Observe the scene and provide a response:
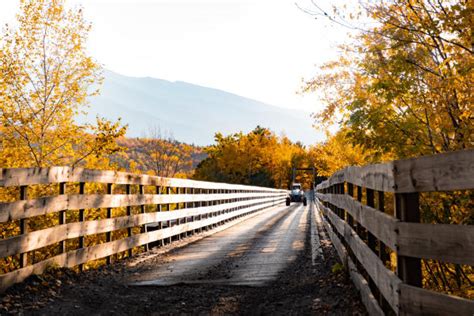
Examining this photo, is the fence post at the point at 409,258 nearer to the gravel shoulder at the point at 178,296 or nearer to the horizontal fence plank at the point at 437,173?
the horizontal fence plank at the point at 437,173

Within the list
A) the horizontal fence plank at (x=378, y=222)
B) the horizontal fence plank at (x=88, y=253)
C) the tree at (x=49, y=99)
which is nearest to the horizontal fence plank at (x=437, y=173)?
the horizontal fence plank at (x=378, y=222)

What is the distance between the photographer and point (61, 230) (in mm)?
6641

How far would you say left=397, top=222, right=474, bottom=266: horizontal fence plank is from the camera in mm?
2688

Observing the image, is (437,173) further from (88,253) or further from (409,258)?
(88,253)

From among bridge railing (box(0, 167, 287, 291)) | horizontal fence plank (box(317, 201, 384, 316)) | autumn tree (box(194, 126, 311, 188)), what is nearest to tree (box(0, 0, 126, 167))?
bridge railing (box(0, 167, 287, 291))

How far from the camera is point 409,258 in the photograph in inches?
132

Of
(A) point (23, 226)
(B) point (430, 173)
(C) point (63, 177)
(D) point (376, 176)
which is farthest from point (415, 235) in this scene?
(C) point (63, 177)

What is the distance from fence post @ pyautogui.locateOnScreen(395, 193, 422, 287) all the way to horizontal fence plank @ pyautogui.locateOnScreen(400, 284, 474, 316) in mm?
Answer: 95

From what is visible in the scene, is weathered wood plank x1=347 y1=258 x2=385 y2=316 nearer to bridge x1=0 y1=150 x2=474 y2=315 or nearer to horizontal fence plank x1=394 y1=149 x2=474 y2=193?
bridge x1=0 y1=150 x2=474 y2=315

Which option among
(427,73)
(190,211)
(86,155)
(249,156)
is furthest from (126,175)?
(249,156)

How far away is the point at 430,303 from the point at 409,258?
1.43 feet

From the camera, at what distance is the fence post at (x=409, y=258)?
334cm

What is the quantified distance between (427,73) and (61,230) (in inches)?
286

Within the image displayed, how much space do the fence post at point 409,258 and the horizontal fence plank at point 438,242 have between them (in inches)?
2.6
